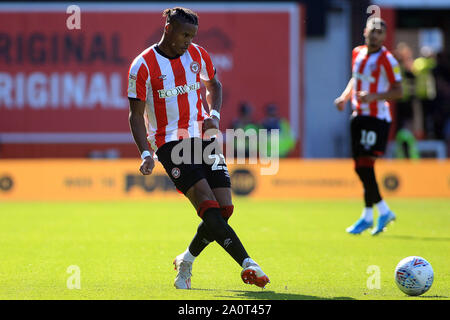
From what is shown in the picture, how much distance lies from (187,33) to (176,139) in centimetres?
84

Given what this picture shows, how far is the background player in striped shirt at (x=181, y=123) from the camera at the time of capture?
6352mm

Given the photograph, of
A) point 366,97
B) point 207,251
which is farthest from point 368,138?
point 207,251

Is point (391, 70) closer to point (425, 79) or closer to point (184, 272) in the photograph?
point (184, 272)

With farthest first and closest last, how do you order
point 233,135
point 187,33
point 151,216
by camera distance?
point 233,135, point 151,216, point 187,33

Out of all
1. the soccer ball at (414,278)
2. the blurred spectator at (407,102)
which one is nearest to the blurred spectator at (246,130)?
the blurred spectator at (407,102)

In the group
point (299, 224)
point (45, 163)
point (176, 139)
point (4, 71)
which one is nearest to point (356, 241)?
point (299, 224)

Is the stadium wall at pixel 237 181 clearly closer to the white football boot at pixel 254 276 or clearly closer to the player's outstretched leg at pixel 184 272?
the player's outstretched leg at pixel 184 272

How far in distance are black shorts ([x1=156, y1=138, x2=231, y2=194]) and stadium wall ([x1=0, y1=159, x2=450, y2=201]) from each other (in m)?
9.64

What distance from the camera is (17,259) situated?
8070mm

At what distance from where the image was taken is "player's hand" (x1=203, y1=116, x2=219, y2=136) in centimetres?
650

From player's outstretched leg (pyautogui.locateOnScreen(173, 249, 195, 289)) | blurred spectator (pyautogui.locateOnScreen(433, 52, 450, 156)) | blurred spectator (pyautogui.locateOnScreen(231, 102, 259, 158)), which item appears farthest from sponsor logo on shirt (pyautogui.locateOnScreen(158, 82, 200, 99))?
blurred spectator (pyautogui.locateOnScreen(433, 52, 450, 156))

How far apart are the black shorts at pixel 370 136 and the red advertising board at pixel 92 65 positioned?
941 centimetres

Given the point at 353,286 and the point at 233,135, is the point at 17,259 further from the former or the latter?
the point at 233,135

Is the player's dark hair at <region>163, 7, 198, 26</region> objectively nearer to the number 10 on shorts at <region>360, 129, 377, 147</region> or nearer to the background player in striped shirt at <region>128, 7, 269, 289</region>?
the background player in striped shirt at <region>128, 7, 269, 289</region>
